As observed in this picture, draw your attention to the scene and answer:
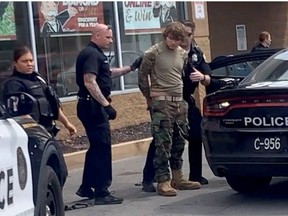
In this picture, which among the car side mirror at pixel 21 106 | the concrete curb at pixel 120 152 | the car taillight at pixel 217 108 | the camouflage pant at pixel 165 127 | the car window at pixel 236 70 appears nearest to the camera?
the car side mirror at pixel 21 106

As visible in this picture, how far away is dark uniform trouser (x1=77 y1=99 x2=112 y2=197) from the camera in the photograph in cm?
922

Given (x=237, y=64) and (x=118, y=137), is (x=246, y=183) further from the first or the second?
(x=118, y=137)

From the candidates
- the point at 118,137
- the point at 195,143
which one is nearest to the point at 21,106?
the point at 195,143

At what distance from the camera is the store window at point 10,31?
42.4ft

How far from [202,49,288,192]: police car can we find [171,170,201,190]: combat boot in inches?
32.6

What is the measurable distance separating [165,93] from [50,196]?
275 cm

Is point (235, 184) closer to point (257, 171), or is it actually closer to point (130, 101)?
point (257, 171)

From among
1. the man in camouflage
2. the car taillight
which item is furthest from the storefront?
the car taillight

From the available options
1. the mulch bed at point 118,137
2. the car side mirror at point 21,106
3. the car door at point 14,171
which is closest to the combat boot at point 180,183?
the mulch bed at point 118,137

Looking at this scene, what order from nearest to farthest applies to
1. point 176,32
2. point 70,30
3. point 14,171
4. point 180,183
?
1. point 14,171
2. point 176,32
3. point 180,183
4. point 70,30

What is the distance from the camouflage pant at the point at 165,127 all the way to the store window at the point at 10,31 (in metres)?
3.97

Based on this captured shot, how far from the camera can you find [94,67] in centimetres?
905

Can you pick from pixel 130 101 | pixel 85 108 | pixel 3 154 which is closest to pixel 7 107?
pixel 3 154

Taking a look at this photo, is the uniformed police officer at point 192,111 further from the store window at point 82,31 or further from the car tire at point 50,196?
→ the store window at point 82,31
